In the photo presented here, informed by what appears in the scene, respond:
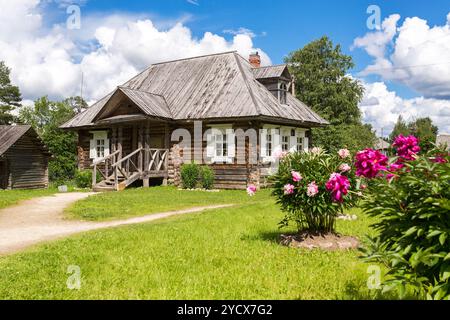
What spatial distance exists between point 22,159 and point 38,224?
15.0 m

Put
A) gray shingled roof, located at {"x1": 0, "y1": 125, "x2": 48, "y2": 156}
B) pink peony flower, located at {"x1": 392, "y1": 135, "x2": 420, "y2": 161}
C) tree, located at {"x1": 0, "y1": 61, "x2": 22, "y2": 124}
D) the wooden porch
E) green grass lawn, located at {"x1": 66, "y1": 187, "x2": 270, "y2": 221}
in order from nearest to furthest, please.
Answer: pink peony flower, located at {"x1": 392, "y1": 135, "x2": 420, "y2": 161}
green grass lawn, located at {"x1": 66, "y1": 187, "x2": 270, "y2": 221}
the wooden porch
gray shingled roof, located at {"x1": 0, "y1": 125, "x2": 48, "y2": 156}
tree, located at {"x1": 0, "y1": 61, "x2": 22, "y2": 124}

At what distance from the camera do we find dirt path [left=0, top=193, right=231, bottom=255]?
27.6 ft

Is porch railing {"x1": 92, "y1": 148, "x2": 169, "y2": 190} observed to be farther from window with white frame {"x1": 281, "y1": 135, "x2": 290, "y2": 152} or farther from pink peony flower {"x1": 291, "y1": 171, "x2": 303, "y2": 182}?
pink peony flower {"x1": 291, "y1": 171, "x2": 303, "y2": 182}

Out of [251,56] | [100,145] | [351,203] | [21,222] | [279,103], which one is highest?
[251,56]

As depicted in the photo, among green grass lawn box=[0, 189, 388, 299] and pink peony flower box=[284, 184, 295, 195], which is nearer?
green grass lawn box=[0, 189, 388, 299]

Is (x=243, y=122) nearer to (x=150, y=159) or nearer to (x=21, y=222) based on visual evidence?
(x=150, y=159)

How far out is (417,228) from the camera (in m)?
3.43

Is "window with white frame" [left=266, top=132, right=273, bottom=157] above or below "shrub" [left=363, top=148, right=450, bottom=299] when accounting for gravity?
above

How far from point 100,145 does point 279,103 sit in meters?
10.3

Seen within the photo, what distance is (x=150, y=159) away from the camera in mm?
20766

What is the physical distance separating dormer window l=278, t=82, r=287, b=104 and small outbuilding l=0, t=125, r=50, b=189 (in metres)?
13.9

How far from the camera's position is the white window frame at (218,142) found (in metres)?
19.6

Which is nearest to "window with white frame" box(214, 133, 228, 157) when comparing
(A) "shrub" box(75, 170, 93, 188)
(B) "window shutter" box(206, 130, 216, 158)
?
(B) "window shutter" box(206, 130, 216, 158)

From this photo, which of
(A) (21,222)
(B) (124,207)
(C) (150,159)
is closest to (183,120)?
(C) (150,159)
